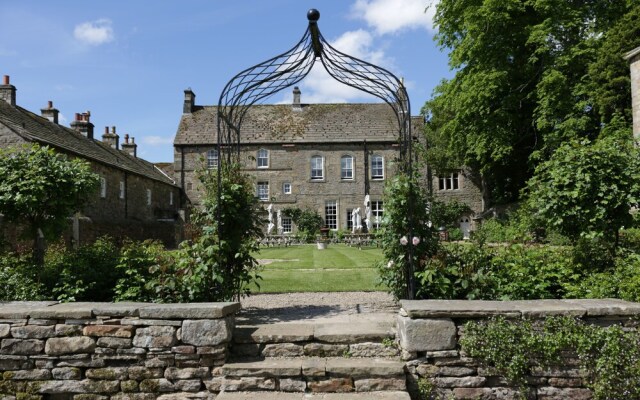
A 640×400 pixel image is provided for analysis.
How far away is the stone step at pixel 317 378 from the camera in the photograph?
4.47 m

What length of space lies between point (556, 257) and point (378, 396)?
3.80 metres

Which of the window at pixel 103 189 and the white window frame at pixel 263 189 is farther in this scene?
the white window frame at pixel 263 189

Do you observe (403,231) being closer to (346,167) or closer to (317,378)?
(317,378)

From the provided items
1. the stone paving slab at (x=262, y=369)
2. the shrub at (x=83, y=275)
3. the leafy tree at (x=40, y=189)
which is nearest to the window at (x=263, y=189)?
the leafy tree at (x=40, y=189)

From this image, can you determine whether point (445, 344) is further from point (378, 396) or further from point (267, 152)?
point (267, 152)

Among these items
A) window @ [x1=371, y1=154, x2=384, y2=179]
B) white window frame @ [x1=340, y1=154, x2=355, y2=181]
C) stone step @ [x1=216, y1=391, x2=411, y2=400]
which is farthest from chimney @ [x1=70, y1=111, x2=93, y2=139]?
stone step @ [x1=216, y1=391, x2=411, y2=400]

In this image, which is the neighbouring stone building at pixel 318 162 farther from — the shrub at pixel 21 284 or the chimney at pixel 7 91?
the shrub at pixel 21 284

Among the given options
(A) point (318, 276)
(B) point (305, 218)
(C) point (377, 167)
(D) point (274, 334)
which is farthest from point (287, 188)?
(D) point (274, 334)

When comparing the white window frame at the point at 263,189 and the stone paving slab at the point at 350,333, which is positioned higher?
the white window frame at the point at 263,189

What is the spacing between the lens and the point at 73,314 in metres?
4.80

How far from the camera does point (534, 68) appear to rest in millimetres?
19891

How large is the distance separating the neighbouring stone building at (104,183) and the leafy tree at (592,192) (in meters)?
13.1

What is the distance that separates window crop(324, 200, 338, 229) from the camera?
31.3 meters

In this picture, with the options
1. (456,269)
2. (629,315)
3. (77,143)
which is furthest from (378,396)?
(77,143)
